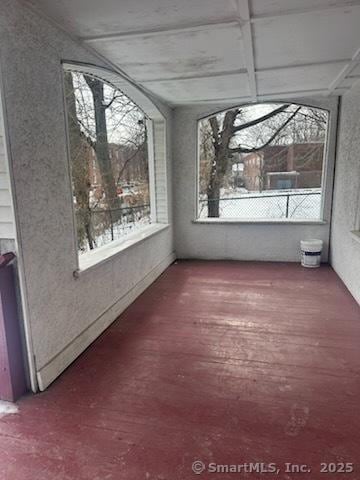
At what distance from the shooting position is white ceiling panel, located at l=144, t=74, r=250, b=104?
3.55 meters

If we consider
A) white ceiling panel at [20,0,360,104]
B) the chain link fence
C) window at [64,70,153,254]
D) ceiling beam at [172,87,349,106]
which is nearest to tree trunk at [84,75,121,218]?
window at [64,70,153,254]

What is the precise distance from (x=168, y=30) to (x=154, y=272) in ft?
9.67

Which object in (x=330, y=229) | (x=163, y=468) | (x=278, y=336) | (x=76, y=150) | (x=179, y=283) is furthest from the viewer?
(x=330, y=229)

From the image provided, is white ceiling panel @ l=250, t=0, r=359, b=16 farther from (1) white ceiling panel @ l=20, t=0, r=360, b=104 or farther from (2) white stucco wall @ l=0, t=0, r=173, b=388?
(2) white stucco wall @ l=0, t=0, r=173, b=388

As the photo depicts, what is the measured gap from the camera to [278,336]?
9.30 feet

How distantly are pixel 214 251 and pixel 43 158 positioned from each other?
372 centimetres

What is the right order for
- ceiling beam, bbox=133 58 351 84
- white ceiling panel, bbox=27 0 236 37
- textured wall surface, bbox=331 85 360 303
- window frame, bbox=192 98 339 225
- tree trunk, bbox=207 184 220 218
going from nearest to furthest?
white ceiling panel, bbox=27 0 236 37 < ceiling beam, bbox=133 58 351 84 < textured wall surface, bbox=331 85 360 303 < window frame, bbox=192 98 339 225 < tree trunk, bbox=207 184 220 218

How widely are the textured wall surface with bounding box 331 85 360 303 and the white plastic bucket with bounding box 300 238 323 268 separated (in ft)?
0.69

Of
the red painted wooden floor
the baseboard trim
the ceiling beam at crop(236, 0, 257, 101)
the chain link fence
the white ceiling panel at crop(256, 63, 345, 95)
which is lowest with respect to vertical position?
the red painted wooden floor

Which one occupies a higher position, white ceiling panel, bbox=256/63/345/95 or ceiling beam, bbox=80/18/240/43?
white ceiling panel, bbox=256/63/345/95

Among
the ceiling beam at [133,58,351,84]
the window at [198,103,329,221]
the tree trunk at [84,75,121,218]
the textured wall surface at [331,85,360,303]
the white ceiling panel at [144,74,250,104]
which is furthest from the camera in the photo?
the window at [198,103,329,221]

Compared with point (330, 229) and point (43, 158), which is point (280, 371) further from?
point (330, 229)

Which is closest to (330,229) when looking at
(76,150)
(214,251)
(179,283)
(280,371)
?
(214,251)

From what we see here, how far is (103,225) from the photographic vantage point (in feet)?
12.3
